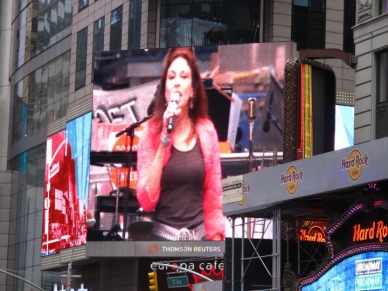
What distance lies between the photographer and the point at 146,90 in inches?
2736

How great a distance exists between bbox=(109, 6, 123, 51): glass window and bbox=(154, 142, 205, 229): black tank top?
30.1ft

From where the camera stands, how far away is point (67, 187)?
74688mm

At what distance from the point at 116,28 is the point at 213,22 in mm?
7383

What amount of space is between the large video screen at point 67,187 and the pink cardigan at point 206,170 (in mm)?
3971

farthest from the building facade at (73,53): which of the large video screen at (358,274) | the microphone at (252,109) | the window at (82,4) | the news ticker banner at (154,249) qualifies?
the large video screen at (358,274)

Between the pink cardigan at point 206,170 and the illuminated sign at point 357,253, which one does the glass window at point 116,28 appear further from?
the illuminated sign at point 357,253

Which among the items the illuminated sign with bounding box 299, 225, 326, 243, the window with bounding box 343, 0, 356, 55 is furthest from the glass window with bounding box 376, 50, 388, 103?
the window with bounding box 343, 0, 356, 55

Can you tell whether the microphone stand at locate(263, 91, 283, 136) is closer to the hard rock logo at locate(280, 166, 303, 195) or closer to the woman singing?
the woman singing

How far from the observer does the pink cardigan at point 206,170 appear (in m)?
67.3

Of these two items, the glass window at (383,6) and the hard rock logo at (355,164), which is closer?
Result: the hard rock logo at (355,164)

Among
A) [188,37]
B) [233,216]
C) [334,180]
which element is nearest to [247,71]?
[188,37]

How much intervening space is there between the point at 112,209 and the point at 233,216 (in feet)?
88.8

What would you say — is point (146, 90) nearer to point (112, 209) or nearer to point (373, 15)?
point (112, 209)

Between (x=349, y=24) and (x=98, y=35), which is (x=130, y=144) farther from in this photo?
(x=349, y=24)
